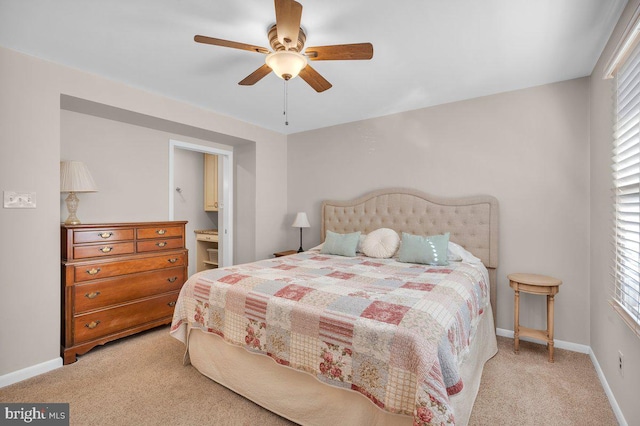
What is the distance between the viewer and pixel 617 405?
191 cm

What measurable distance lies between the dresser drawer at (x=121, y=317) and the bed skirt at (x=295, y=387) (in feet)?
3.02

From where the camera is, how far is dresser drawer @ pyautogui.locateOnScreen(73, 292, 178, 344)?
2.67 meters

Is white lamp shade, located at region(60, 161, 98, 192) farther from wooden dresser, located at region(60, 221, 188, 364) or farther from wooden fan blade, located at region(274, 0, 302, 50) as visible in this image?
wooden fan blade, located at region(274, 0, 302, 50)

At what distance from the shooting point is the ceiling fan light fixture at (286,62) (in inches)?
74.8

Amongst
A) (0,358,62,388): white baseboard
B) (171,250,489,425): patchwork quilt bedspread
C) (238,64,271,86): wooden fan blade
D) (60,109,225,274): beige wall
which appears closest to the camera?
(171,250,489,425): patchwork quilt bedspread

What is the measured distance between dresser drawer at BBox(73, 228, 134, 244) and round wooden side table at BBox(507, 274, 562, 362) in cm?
371

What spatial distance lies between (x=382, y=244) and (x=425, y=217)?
63 centimetres

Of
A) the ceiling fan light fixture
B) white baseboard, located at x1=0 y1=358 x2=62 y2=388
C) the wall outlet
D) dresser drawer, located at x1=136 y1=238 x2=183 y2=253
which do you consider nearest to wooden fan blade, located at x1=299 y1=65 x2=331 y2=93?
the ceiling fan light fixture

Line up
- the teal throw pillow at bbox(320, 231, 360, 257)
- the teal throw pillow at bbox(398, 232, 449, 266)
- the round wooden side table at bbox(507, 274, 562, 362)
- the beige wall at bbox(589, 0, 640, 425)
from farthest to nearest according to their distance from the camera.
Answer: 1. the teal throw pillow at bbox(320, 231, 360, 257)
2. the teal throw pillow at bbox(398, 232, 449, 266)
3. the round wooden side table at bbox(507, 274, 562, 362)
4. the beige wall at bbox(589, 0, 640, 425)

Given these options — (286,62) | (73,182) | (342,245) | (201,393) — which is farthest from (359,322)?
(73,182)

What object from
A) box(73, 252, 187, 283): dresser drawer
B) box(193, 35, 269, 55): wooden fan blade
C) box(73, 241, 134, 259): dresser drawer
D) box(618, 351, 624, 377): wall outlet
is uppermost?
box(193, 35, 269, 55): wooden fan blade

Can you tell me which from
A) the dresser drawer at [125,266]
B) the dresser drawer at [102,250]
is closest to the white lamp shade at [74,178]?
the dresser drawer at [102,250]

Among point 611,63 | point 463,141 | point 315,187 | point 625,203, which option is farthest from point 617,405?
point 315,187

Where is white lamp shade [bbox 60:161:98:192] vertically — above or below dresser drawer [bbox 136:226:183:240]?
above
